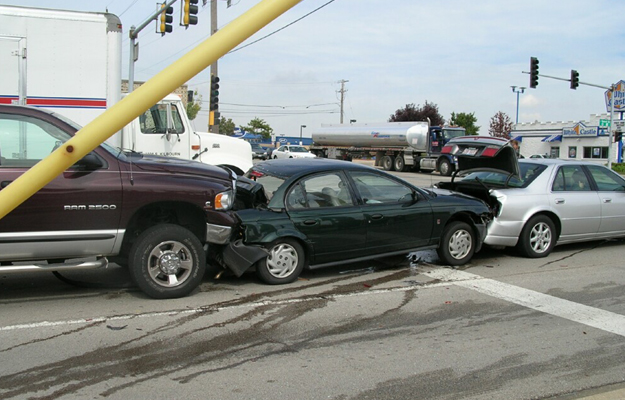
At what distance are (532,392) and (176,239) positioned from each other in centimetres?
376

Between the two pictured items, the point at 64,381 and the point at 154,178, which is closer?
the point at 64,381

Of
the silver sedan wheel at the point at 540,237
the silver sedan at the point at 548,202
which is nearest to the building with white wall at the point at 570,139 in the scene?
the silver sedan at the point at 548,202

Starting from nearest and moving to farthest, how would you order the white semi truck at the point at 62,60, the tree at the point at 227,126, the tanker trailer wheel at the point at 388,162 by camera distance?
the white semi truck at the point at 62,60, the tanker trailer wheel at the point at 388,162, the tree at the point at 227,126

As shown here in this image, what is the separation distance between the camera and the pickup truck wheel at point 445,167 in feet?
108

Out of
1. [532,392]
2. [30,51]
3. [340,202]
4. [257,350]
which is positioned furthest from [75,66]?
[532,392]

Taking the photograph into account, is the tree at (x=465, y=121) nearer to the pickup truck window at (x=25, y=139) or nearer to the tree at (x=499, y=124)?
the tree at (x=499, y=124)

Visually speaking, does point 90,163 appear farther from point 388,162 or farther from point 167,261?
point 388,162

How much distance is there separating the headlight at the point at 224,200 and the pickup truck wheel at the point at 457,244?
3.22 m

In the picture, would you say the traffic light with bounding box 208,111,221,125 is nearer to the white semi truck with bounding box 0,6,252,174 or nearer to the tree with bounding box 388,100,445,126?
the white semi truck with bounding box 0,6,252,174

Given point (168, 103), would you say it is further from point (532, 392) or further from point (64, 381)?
point (532, 392)

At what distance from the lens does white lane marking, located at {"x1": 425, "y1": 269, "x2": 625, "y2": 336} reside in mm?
5902

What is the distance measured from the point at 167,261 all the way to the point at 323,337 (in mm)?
1997

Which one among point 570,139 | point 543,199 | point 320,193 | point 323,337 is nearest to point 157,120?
A: point 320,193

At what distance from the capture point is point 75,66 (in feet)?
31.5
